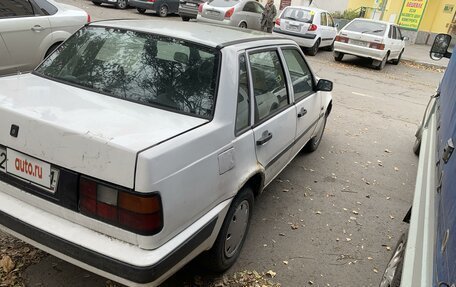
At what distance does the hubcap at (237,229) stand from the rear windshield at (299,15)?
12.2 m

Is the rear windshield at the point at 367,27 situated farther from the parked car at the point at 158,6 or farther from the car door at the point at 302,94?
the car door at the point at 302,94

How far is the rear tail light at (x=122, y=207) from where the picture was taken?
2.00m

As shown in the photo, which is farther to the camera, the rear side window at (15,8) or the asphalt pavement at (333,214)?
the rear side window at (15,8)

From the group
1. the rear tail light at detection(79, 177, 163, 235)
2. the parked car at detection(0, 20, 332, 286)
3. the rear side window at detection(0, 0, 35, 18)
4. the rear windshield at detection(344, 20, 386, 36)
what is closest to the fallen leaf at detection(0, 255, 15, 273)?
the parked car at detection(0, 20, 332, 286)

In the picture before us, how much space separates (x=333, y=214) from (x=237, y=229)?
1.52 meters

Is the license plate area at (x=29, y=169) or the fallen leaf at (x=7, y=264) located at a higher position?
the license plate area at (x=29, y=169)

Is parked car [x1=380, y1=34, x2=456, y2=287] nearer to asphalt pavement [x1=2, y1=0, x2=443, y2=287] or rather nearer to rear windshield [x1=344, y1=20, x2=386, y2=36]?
asphalt pavement [x1=2, y1=0, x2=443, y2=287]

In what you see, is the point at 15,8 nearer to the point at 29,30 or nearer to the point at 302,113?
the point at 29,30

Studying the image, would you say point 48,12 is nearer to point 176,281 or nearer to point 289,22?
point 176,281

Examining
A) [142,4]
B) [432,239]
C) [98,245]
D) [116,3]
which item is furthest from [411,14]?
[98,245]

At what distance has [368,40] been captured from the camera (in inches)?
513

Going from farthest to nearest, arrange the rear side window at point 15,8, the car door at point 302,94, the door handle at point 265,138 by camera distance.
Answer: the rear side window at point 15,8 → the car door at point 302,94 → the door handle at point 265,138

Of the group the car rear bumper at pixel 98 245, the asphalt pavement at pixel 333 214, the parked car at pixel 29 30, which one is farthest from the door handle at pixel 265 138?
the parked car at pixel 29 30

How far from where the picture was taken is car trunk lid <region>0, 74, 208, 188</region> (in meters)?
1.99
